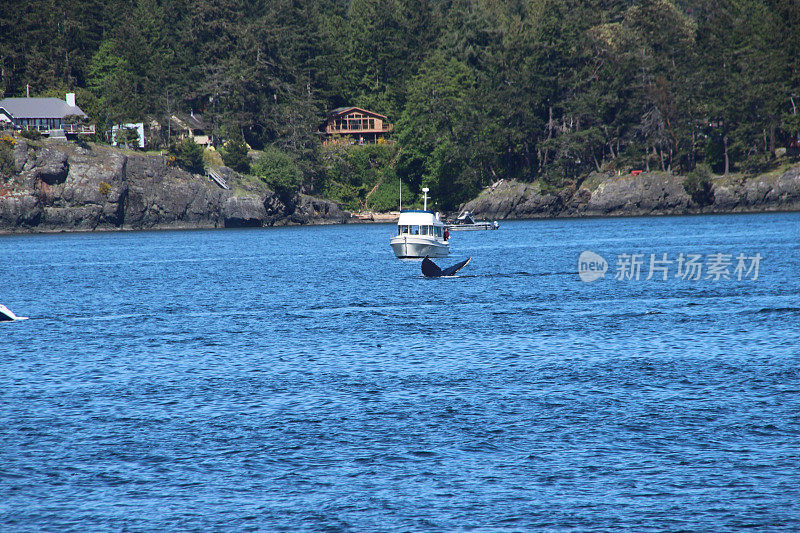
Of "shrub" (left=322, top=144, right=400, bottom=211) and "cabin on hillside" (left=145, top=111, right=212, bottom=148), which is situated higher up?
"cabin on hillside" (left=145, top=111, right=212, bottom=148)

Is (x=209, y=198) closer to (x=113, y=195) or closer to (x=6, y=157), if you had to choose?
(x=113, y=195)

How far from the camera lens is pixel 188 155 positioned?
506 feet

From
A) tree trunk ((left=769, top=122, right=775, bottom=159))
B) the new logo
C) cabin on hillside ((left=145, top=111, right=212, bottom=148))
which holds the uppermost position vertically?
cabin on hillside ((left=145, top=111, right=212, bottom=148))

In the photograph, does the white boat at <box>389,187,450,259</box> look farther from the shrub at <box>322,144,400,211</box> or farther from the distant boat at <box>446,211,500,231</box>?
the shrub at <box>322,144,400,211</box>

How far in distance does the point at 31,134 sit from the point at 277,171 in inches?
1662

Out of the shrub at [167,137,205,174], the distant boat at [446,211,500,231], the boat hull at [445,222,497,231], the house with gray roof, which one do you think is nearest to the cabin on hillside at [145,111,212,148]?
the shrub at [167,137,205,174]

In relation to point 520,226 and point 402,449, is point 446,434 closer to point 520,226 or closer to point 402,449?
point 402,449

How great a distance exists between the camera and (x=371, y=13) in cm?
19050

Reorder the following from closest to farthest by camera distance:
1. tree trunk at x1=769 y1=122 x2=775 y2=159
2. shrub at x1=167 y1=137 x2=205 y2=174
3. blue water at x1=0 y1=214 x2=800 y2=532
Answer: blue water at x1=0 y1=214 x2=800 y2=532 < tree trunk at x1=769 y1=122 x2=775 y2=159 < shrub at x1=167 y1=137 x2=205 y2=174

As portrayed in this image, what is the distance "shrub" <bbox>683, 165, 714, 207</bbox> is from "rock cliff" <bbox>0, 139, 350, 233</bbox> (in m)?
75.0

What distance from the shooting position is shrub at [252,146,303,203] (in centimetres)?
16162

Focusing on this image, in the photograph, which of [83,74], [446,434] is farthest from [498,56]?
[446,434]

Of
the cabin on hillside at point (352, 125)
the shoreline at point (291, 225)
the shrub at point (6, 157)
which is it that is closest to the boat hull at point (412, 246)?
the shrub at point (6, 157)

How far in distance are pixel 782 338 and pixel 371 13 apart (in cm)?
16588
